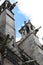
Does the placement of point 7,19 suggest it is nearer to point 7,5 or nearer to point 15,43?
point 7,5

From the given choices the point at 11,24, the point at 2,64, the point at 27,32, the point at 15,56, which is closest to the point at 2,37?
the point at 15,56

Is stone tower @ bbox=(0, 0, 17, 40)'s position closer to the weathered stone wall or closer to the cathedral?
the cathedral

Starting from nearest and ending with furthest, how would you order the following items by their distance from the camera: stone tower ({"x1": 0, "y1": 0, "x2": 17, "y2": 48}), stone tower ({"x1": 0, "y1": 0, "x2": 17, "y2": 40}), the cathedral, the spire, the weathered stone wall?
the cathedral, stone tower ({"x1": 0, "y1": 0, "x2": 17, "y2": 48}), stone tower ({"x1": 0, "y1": 0, "x2": 17, "y2": 40}), the weathered stone wall, the spire

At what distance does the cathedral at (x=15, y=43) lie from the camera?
16.0m

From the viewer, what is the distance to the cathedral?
52.6 ft

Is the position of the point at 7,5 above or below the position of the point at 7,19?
above

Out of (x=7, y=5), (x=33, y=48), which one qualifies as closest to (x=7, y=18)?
(x=7, y=5)

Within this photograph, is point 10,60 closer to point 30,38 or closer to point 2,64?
point 2,64

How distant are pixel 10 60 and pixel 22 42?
9.86 metres

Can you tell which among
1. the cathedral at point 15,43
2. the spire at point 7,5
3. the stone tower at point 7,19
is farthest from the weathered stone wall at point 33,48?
the spire at point 7,5

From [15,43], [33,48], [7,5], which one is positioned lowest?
[15,43]

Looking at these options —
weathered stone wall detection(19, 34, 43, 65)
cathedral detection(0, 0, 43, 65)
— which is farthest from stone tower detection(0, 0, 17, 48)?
weathered stone wall detection(19, 34, 43, 65)

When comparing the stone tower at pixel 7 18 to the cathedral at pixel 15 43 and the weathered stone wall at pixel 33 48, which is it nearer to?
the cathedral at pixel 15 43

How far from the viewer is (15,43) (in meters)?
19.5
